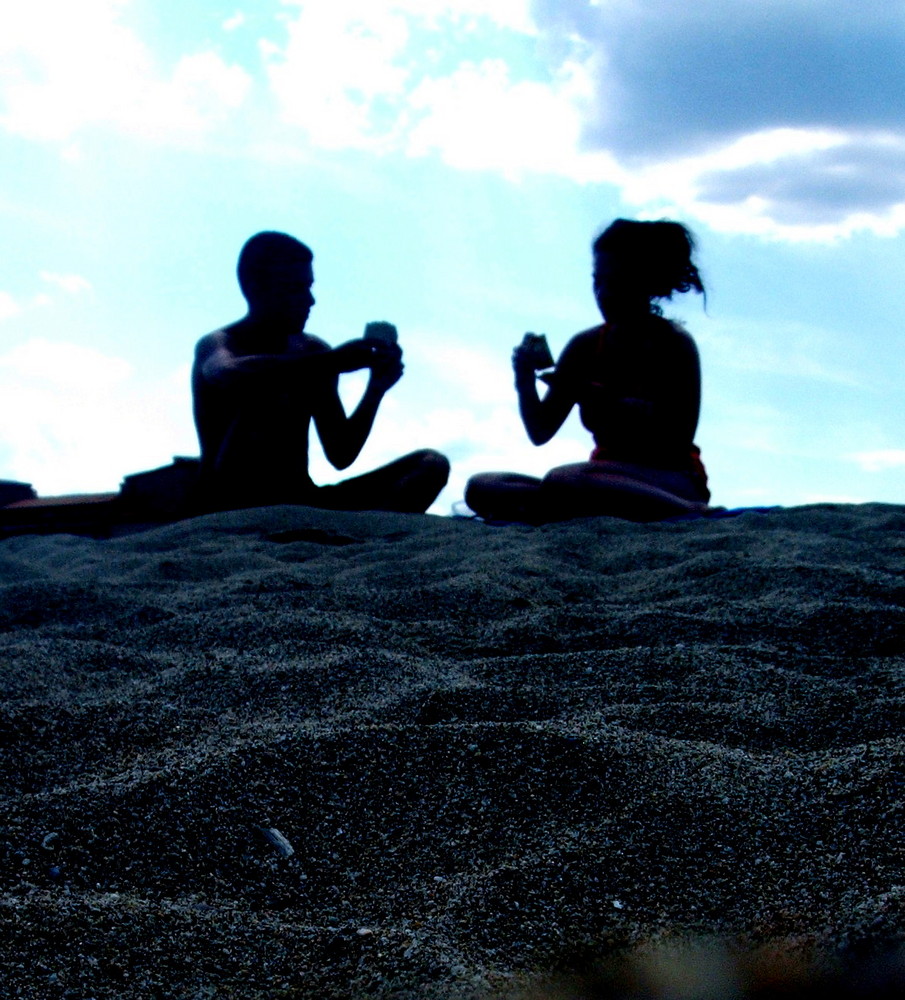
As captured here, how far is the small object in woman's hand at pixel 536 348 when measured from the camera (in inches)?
184

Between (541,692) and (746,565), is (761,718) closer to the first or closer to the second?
(541,692)

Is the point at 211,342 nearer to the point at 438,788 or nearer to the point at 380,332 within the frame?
the point at 380,332

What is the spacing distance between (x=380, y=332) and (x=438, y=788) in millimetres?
3569

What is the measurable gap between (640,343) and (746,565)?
2.48m

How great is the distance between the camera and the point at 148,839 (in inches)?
44.8

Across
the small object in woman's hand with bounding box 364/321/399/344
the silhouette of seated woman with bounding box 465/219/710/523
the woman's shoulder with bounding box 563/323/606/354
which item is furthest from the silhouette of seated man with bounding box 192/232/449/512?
the woman's shoulder with bounding box 563/323/606/354

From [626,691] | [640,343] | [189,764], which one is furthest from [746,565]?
[640,343]

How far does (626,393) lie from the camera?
15.9ft

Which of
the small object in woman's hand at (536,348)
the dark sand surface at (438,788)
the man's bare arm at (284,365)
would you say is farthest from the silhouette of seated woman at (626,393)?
the dark sand surface at (438,788)

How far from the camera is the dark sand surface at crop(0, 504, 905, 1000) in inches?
36.2

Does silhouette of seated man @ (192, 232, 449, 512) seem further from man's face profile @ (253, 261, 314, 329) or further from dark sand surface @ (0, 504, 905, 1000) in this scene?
Result: dark sand surface @ (0, 504, 905, 1000)

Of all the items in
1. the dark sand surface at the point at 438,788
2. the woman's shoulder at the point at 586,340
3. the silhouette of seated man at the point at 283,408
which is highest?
the woman's shoulder at the point at 586,340

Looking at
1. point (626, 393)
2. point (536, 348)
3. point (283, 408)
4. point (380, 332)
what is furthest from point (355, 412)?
point (626, 393)

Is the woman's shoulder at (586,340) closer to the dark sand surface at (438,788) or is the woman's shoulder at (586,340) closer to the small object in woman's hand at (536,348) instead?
the small object in woman's hand at (536,348)
